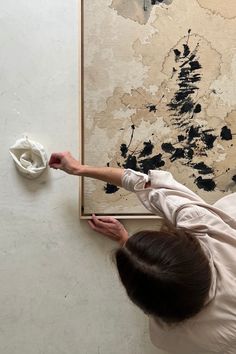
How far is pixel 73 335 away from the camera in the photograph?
1172mm

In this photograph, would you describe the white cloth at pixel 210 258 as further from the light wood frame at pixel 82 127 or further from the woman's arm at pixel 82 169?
the light wood frame at pixel 82 127

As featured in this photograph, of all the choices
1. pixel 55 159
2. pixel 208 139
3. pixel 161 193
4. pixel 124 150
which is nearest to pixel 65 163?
pixel 55 159

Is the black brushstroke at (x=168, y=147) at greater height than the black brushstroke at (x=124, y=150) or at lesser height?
greater

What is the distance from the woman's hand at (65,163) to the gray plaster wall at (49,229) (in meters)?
0.05

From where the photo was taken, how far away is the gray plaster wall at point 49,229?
1.10 metres

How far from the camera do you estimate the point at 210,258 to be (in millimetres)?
758

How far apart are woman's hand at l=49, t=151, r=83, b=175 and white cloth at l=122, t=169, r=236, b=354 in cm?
17

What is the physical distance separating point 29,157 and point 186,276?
0.61 m

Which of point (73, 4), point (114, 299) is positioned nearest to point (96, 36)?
point (73, 4)

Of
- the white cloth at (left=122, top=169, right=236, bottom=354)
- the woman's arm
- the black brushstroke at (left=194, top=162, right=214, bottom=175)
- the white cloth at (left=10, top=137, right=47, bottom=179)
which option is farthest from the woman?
the white cloth at (left=10, top=137, right=47, bottom=179)

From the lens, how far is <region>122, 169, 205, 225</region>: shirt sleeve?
0.88 metres

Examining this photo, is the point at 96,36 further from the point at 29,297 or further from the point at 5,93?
the point at 29,297

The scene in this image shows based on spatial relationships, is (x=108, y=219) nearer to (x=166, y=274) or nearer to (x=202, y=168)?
(x=202, y=168)

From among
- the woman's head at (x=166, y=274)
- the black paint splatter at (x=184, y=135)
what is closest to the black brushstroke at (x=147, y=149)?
the black paint splatter at (x=184, y=135)
